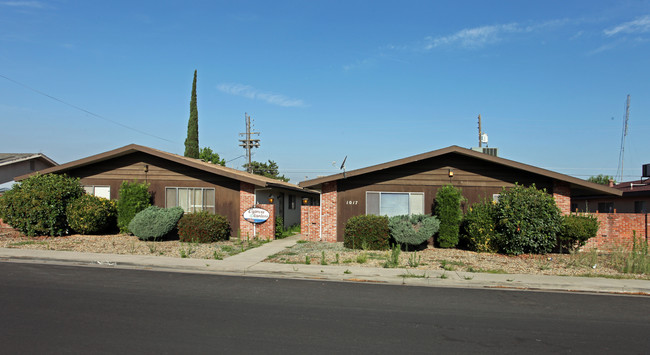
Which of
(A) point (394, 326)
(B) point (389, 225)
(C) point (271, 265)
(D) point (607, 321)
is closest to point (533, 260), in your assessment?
(B) point (389, 225)

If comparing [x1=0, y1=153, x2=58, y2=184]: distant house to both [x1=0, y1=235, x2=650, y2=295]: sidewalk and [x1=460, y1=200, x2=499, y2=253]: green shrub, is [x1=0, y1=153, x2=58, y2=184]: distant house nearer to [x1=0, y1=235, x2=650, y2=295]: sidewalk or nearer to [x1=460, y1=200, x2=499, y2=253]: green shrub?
[x1=0, y1=235, x2=650, y2=295]: sidewalk

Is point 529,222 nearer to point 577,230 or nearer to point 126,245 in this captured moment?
point 577,230

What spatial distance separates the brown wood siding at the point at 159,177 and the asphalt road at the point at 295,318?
9.45 m

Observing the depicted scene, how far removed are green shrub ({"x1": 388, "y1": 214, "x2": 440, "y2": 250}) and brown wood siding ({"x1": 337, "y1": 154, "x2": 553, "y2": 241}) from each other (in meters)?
1.86

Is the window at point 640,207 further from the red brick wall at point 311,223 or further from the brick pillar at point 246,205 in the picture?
the brick pillar at point 246,205

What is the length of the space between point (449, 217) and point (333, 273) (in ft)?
22.6

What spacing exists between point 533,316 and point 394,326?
8.75 ft

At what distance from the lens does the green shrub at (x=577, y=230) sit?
50.6 ft

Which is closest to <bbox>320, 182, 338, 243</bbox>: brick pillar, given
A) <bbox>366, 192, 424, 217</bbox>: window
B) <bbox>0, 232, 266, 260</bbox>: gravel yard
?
<bbox>366, 192, 424, 217</bbox>: window

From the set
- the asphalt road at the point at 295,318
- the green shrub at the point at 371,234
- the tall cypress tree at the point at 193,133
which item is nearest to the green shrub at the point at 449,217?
the green shrub at the point at 371,234

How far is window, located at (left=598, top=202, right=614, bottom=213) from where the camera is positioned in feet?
93.7

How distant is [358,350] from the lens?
Answer: 5.75 meters

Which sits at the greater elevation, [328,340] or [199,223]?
[199,223]

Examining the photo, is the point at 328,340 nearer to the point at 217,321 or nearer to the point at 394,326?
the point at 394,326
